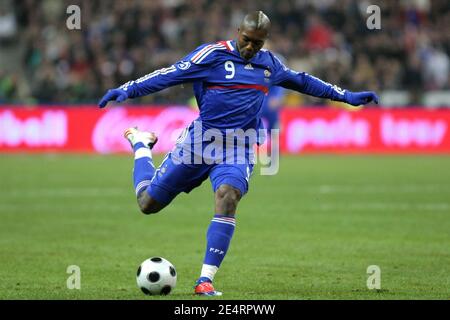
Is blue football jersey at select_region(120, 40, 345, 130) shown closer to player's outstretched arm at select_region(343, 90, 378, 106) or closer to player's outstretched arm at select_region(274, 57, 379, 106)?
player's outstretched arm at select_region(274, 57, 379, 106)

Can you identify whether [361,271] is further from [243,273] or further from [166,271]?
[166,271]

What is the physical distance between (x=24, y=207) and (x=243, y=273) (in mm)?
6631

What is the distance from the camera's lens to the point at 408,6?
30.5m

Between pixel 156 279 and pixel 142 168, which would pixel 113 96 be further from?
pixel 156 279

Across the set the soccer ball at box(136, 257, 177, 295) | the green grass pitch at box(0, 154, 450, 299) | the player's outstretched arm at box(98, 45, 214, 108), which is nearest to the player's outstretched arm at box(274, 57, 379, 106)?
the player's outstretched arm at box(98, 45, 214, 108)

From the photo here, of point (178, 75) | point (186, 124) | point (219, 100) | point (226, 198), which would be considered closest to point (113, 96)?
point (178, 75)

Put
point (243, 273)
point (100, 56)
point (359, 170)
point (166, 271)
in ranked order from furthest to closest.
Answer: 1. point (100, 56)
2. point (359, 170)
3. point (243, 273)
4. point (166, 271)

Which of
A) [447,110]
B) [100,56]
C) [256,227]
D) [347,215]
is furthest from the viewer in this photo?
[100,56]

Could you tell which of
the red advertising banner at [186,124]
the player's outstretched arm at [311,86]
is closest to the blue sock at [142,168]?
the player's outstretched arm at [311,86]

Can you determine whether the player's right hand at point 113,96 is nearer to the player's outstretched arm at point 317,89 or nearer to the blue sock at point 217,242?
the blue sock at point 217,242

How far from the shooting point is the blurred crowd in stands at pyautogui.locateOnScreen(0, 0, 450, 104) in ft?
89.8

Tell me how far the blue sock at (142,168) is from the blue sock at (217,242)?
1.17m
